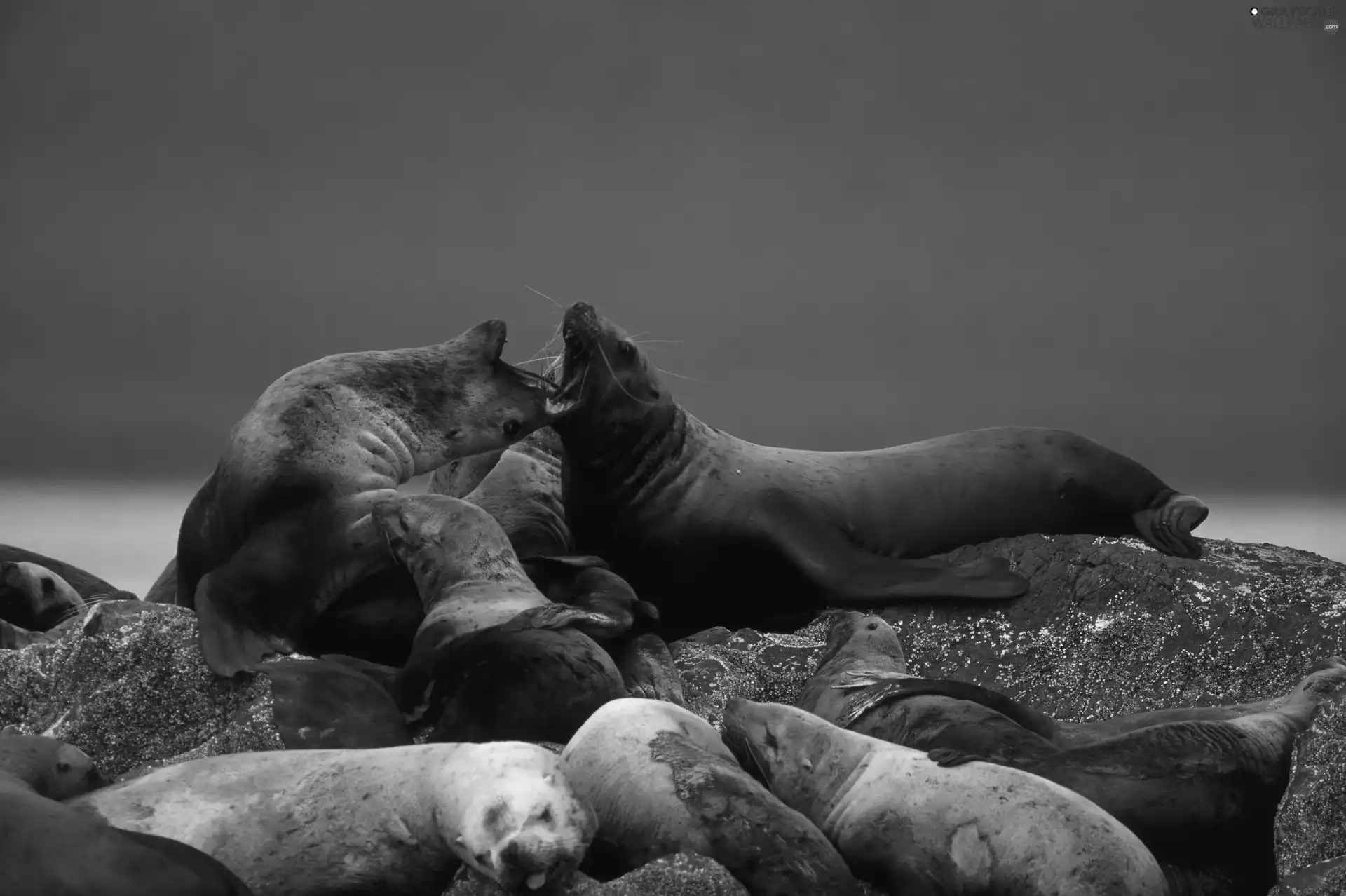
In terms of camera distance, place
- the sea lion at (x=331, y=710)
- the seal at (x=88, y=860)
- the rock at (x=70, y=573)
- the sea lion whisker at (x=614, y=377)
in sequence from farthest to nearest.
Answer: the rock at (x=70, y=573), the sea lion whisker at (x=614, y=377), the sea lion at (x=331, y=710), the seal at (x=88, y=860)

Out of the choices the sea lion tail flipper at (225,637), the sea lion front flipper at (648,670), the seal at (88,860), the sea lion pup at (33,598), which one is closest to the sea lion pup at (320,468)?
the sea lion tail flipper at (225,637)

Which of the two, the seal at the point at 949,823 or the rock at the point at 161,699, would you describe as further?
the rock at the point at 161,699

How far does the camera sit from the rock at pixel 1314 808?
10.1 ft

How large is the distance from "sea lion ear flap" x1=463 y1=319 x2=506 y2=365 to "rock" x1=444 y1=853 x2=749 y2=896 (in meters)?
3.03

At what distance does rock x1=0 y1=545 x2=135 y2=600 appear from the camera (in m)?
5.85

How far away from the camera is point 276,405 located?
4711 mm

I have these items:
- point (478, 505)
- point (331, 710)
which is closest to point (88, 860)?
point (331, 710)

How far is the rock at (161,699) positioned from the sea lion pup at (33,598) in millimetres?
1317

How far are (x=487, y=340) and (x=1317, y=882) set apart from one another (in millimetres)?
3359

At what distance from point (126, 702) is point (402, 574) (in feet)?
3.07

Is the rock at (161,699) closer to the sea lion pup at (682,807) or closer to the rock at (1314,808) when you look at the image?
the sea lion pup at (682,807)

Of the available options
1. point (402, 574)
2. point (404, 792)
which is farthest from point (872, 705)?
point (402, 574)

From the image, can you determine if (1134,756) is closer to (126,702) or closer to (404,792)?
(404,792)

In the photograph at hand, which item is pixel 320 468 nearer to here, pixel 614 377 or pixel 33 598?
pixel 614 377
